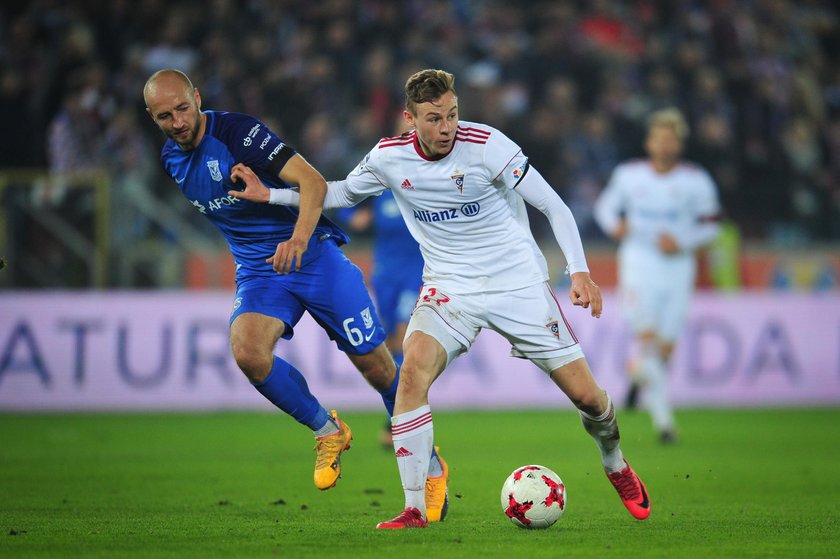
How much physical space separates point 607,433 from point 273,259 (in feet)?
6.19

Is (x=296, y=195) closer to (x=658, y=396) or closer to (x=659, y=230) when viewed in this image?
(x=658, y=396)

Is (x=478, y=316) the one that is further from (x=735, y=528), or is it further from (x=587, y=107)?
(x=587, y=107)

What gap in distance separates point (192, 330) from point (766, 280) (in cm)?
711

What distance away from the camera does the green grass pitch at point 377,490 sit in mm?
5449

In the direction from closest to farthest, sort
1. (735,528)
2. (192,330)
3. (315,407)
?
(735,528) < (315,407) < (192,330)

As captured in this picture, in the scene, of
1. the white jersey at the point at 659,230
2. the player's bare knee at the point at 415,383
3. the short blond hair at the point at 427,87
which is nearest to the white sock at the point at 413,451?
the player's bare knee at the point at 415,383

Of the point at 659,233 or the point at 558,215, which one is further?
the point at 659,233

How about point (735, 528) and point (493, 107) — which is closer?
point (735, 528)

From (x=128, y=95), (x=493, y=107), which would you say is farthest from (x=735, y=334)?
(x=128, y=95)

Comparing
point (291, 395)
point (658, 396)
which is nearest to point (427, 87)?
point (291, 395)

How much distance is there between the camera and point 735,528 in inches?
236

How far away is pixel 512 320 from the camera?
20.4 feet

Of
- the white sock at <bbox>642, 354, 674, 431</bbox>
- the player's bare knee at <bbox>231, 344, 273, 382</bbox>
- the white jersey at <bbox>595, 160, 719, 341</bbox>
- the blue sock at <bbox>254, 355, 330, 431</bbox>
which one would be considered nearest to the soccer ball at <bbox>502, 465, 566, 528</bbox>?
the blue sock at <bbox>254, 355, 330, 431</bbox>

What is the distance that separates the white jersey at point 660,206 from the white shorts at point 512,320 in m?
5.33
